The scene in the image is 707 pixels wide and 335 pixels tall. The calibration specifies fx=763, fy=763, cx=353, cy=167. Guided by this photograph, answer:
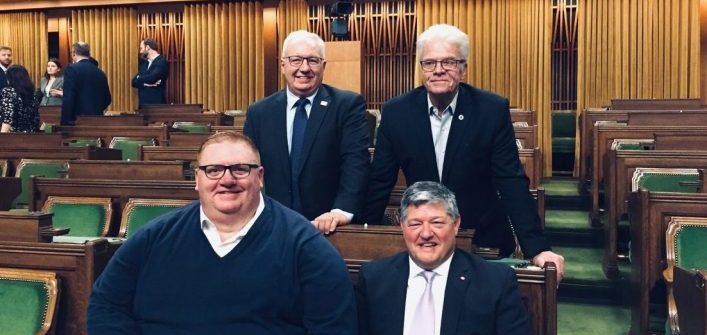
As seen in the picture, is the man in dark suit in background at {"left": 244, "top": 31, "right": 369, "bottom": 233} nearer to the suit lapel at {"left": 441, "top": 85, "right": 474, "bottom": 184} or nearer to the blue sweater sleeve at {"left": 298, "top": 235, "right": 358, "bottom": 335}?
the suit lapel at {"left": 441, "top": 85, "right": 474, "bottom": 184}

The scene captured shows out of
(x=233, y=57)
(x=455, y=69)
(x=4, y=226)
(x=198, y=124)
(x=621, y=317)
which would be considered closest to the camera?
(x=455, y=69)

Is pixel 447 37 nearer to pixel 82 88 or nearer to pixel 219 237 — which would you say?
pixel 219 237

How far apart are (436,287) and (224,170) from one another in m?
0.60

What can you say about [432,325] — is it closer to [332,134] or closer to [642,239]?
[332,134]

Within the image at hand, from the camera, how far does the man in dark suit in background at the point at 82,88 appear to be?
6.72 m

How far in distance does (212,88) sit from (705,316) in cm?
828

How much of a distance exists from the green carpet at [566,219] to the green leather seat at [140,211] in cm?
237

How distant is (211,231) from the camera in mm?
1875

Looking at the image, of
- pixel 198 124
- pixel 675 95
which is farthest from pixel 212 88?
pixel 675 95

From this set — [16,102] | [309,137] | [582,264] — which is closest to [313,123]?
[309,137]

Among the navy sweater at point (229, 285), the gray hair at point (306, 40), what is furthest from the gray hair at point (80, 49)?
the navy sweater at point (229, 285)

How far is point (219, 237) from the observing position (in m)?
1.86

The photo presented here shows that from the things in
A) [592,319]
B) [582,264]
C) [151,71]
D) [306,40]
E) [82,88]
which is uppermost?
[151,71]

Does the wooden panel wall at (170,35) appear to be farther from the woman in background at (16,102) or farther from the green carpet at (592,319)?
the green carpet at (592,319)
